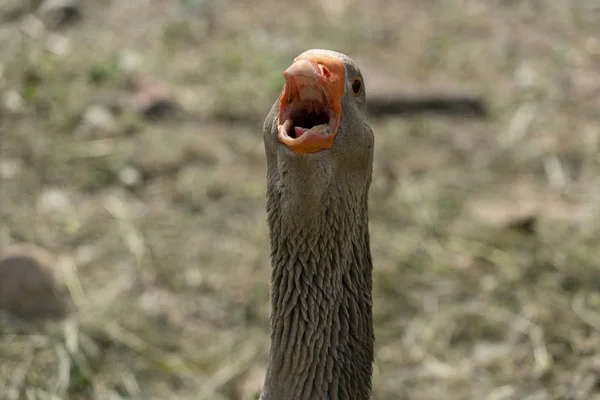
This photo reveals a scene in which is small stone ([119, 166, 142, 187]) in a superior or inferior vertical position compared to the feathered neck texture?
inferior

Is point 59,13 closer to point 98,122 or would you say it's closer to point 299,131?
point 98,122

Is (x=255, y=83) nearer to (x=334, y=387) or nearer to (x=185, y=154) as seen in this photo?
(x=185, y=154)

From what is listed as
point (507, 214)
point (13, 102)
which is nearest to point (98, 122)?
point (13, 102)

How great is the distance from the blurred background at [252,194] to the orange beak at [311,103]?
2.30m

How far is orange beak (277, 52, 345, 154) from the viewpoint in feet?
9.45

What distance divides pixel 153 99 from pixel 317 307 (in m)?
4.66

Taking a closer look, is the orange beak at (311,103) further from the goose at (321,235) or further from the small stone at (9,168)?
the small stone at (9,168)

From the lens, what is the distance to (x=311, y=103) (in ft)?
10.0

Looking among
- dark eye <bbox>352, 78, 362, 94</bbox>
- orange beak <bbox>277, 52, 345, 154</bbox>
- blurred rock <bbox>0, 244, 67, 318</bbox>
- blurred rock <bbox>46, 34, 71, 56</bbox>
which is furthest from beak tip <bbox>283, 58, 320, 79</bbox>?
blurred rock <bbox>46, 34, 71, 56</bbox>

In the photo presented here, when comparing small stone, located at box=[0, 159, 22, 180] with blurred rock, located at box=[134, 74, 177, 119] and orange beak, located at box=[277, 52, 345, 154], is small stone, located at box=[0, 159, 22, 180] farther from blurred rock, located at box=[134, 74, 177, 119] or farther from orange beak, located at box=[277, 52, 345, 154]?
orange beak, located at box=[277, 52, 345, 154]

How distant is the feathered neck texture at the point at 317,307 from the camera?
3.28 metres

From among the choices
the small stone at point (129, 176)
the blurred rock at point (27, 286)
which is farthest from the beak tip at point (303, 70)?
the small stone at point (129, 176)

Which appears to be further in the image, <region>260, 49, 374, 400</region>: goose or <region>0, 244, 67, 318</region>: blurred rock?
<region>0, 244, 67, 318</region>: blurred rock

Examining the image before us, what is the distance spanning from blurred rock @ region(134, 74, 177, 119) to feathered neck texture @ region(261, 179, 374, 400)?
4418 millimetres
